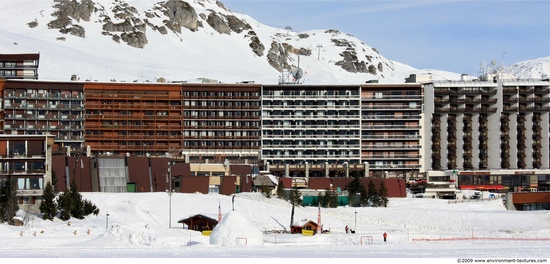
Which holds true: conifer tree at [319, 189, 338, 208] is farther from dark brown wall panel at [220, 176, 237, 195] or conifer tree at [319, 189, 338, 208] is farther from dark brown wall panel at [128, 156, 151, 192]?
dark brown wall panel at [128, 156, 151, 192]

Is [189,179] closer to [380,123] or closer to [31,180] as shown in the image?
[31,180]

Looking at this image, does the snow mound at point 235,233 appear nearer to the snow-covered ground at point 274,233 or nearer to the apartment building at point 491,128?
the snow-covered ground at point 274,233

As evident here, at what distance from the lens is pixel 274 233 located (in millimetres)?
111500

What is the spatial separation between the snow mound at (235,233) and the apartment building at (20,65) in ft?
351

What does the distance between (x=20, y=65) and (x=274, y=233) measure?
93717 mm

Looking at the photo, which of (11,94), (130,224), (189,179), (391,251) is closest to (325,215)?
(189,179)

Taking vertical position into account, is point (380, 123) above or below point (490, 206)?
above

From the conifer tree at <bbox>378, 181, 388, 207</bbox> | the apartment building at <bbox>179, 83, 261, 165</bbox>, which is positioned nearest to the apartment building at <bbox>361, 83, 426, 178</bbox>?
the apartment building at <bbox>179, 83, 261, 165</bbox>

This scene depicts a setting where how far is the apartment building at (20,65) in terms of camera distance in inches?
7466

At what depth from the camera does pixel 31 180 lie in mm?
118938

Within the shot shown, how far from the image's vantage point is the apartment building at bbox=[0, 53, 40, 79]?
190 metres

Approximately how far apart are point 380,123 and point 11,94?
63905 mm

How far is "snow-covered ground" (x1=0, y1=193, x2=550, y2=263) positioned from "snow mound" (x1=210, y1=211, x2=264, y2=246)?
0.28 ft

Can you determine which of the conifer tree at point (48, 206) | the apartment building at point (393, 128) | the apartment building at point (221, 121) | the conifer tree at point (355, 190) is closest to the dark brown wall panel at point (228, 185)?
the conifer tree at point (355, 190)
